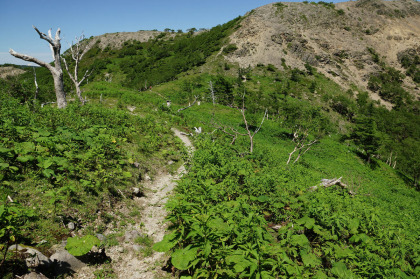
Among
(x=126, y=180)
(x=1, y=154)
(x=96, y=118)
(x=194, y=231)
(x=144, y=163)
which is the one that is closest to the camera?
(x=194, y=231)

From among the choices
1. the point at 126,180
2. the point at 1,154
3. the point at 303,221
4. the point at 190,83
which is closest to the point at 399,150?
the point at 190,83

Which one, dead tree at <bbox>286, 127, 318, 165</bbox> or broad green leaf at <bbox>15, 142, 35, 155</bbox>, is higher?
broad green leaf at <bbox>15, 142, 35, 155</bbox>

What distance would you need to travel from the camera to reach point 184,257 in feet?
14.9

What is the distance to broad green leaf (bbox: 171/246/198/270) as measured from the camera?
438 cm

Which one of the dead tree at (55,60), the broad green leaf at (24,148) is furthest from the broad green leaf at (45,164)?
the dead tree at (55,60)

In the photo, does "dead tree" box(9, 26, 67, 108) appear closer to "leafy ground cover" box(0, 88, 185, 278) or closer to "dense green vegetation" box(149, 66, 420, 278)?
"leafy ground cover" box(0, 88, 185, 278)

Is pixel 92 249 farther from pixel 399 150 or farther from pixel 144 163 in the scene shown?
pixel 399 150

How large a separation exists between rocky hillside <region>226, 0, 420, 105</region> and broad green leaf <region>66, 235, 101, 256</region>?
306ft

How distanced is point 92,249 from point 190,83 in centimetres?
6488

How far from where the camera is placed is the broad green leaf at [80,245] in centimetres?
487

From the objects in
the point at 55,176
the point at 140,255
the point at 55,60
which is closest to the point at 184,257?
the point at 140,255

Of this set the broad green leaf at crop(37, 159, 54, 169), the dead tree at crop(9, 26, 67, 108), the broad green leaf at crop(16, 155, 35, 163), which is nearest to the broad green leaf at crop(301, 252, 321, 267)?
the broad green leaf at crop(37, 159, 54, 169)

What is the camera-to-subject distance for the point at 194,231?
4785mm

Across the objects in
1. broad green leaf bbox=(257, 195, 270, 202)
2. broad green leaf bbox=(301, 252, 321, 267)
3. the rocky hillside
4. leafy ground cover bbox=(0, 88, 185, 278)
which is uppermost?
the rocky hillside
